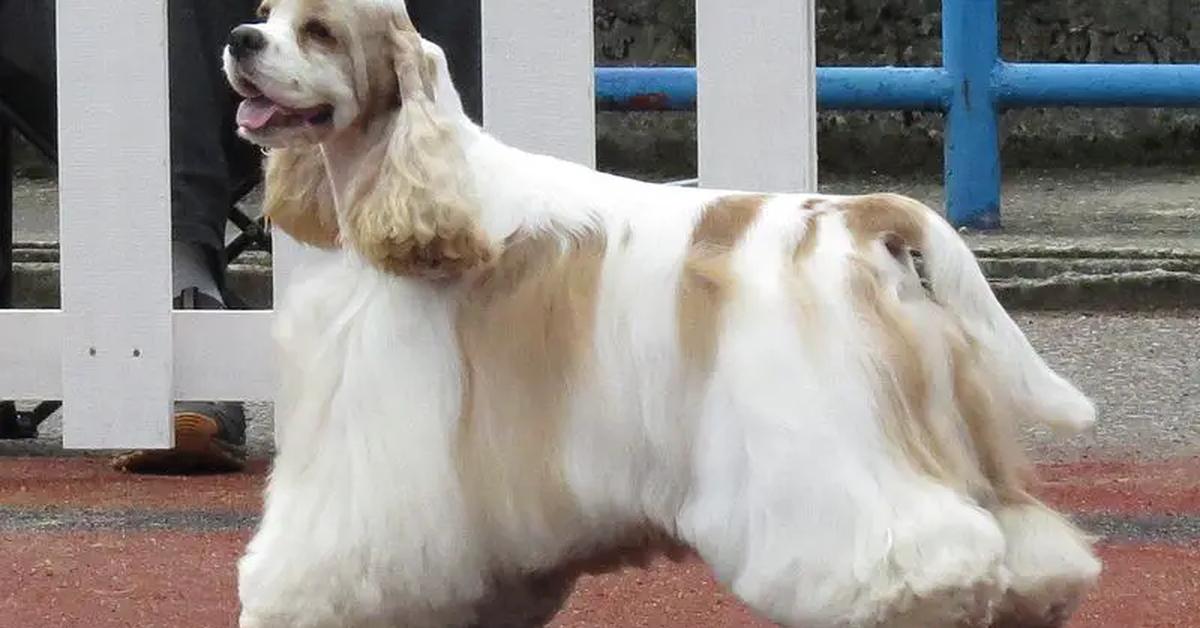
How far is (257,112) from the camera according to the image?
3.11m

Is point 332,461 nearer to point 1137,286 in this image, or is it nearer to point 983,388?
point 983,388

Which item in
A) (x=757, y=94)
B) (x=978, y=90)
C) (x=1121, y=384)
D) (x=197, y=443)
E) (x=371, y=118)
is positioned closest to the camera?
(x=371, y=118)

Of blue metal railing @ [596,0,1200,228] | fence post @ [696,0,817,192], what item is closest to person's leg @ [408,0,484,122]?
fence post @ [696,0,817,192]

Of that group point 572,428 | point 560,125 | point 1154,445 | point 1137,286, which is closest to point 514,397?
point 572,428

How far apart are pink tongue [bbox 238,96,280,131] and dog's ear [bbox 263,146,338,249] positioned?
0.19 m

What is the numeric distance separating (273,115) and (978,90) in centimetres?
526

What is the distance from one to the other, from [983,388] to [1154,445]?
2419 millimetres

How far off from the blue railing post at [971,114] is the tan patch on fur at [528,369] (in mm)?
5089

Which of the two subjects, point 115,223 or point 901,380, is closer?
point 901,380

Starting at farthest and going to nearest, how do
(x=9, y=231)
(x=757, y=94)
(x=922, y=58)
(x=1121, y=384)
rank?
1. (x=922, y=58)
2. (x=1121, y=384)
3. (x=9, y=231)
4. (x=757, y=94)

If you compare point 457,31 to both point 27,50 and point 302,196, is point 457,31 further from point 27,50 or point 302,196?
point 302,196

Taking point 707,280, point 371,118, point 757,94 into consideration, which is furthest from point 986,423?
point 757,94

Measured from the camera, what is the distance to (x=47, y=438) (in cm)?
564

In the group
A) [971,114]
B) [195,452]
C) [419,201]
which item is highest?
[971,114]
